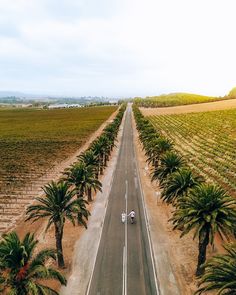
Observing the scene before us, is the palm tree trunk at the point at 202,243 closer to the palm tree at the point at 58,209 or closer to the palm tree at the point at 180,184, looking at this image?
the palm tree at the point at 180,184

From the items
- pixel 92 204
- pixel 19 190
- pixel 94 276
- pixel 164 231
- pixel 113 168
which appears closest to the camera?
pixel 94 276

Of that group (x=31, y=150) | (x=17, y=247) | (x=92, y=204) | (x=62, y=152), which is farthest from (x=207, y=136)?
(x=17, y=247)

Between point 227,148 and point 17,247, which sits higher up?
point 17,247

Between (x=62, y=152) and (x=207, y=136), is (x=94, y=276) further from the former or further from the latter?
(x=207, y=136)

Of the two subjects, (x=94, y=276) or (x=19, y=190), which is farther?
(x=19, y=190)

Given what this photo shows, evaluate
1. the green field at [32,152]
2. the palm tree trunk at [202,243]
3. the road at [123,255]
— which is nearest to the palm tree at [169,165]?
the road at [123,255]

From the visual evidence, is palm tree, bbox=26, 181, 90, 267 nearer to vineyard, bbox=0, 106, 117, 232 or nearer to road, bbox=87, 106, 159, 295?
road, bbox=87, 106, 159, 295

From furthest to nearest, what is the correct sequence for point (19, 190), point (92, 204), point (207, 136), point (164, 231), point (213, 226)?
1. point (207, 136)
2. point (19, 190)
3. point (92, 204)
4. point (164, 231)
5. point (213, 226)

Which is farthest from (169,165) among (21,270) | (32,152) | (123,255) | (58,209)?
(32,152)
